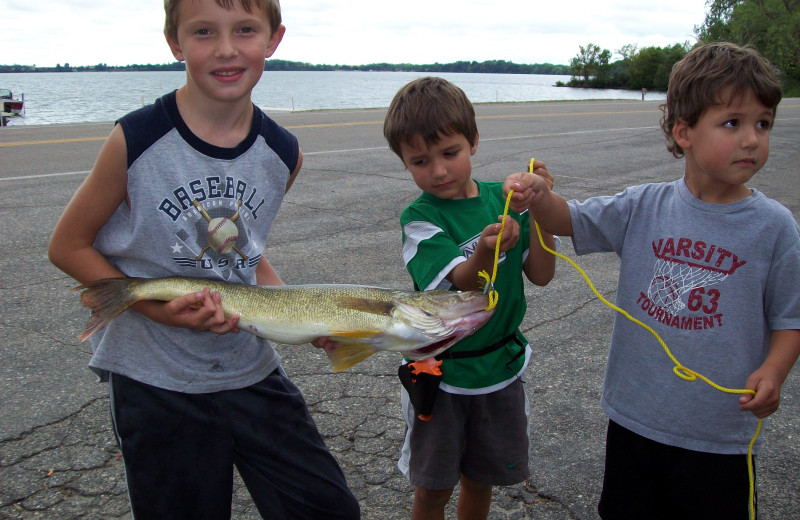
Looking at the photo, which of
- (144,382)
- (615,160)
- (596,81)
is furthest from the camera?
(596,81)

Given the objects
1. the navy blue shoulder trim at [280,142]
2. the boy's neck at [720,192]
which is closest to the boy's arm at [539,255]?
the boy's neck at [720,192]

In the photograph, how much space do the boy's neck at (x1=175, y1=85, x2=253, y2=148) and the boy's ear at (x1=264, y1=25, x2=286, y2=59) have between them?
249mm

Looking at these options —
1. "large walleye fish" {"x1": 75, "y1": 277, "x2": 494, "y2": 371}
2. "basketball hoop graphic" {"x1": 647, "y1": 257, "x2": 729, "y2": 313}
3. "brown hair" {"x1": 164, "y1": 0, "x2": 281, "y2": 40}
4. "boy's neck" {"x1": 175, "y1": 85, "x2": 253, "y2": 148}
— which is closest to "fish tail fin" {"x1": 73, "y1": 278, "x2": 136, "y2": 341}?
"large walleye fish" {"x1": 75, "y1": 277, "x2": 494, "y2": 371}

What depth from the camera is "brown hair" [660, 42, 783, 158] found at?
2203mm

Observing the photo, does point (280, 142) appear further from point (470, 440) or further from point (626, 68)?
point (626, 68)

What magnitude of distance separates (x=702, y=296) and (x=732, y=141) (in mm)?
512

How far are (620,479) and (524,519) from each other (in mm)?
704

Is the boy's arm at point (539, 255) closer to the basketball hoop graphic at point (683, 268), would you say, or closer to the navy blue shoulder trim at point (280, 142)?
the basketball hoop graphic at point (683, 268)

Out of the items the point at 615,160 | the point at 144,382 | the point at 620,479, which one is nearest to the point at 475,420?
the point at 620,479

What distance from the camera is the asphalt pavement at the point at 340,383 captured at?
3.17m

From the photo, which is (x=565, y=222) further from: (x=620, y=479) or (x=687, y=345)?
(x=620, y=479)

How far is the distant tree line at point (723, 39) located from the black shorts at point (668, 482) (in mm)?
1471

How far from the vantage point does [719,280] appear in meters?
2.25

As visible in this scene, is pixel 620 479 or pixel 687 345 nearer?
pixel 687 345
